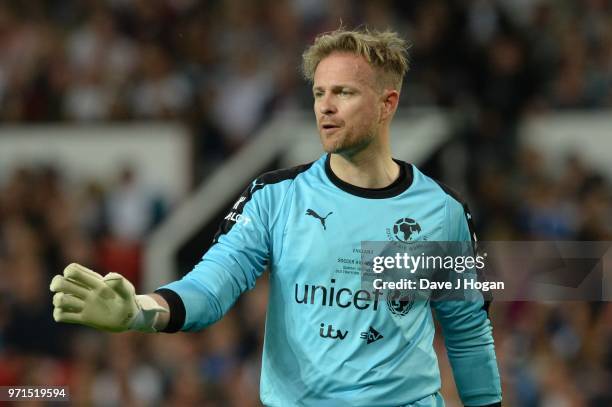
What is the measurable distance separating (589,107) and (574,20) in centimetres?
129

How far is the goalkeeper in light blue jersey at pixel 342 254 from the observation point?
4562 mm

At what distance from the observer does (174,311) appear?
419 cm

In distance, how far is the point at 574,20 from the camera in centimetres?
1223

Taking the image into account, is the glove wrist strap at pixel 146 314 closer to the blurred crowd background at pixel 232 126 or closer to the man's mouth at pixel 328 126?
the man's mouth at pixel 328 126

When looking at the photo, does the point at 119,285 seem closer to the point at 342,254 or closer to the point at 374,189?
the point at 342,254

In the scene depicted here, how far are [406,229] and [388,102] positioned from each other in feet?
1.71

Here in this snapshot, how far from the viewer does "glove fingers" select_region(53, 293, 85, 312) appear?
150 inches

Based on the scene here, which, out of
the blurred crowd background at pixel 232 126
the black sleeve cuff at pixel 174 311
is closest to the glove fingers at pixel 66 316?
the black sleeve cuff at pixel 174 311

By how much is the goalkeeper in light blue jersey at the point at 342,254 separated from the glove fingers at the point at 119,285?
1.34 ft

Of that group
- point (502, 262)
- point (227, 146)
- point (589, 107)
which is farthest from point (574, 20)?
point (502, 262)

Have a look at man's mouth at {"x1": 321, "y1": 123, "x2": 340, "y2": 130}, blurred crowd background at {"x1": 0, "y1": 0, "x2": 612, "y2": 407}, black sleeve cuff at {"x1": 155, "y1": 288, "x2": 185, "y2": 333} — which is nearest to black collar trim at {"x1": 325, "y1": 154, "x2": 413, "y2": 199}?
man's mouth at {"x1": 321, "y1": 123, "x2": 340, "y2": 130}

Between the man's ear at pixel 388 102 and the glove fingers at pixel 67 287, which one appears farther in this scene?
the man's ear at pixel 388 102

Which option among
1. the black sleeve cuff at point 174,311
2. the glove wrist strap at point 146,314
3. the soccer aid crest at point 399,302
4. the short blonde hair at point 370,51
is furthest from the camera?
the short blonde hair at point 370,51

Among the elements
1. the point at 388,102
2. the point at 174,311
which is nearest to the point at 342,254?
the point at 388,102
